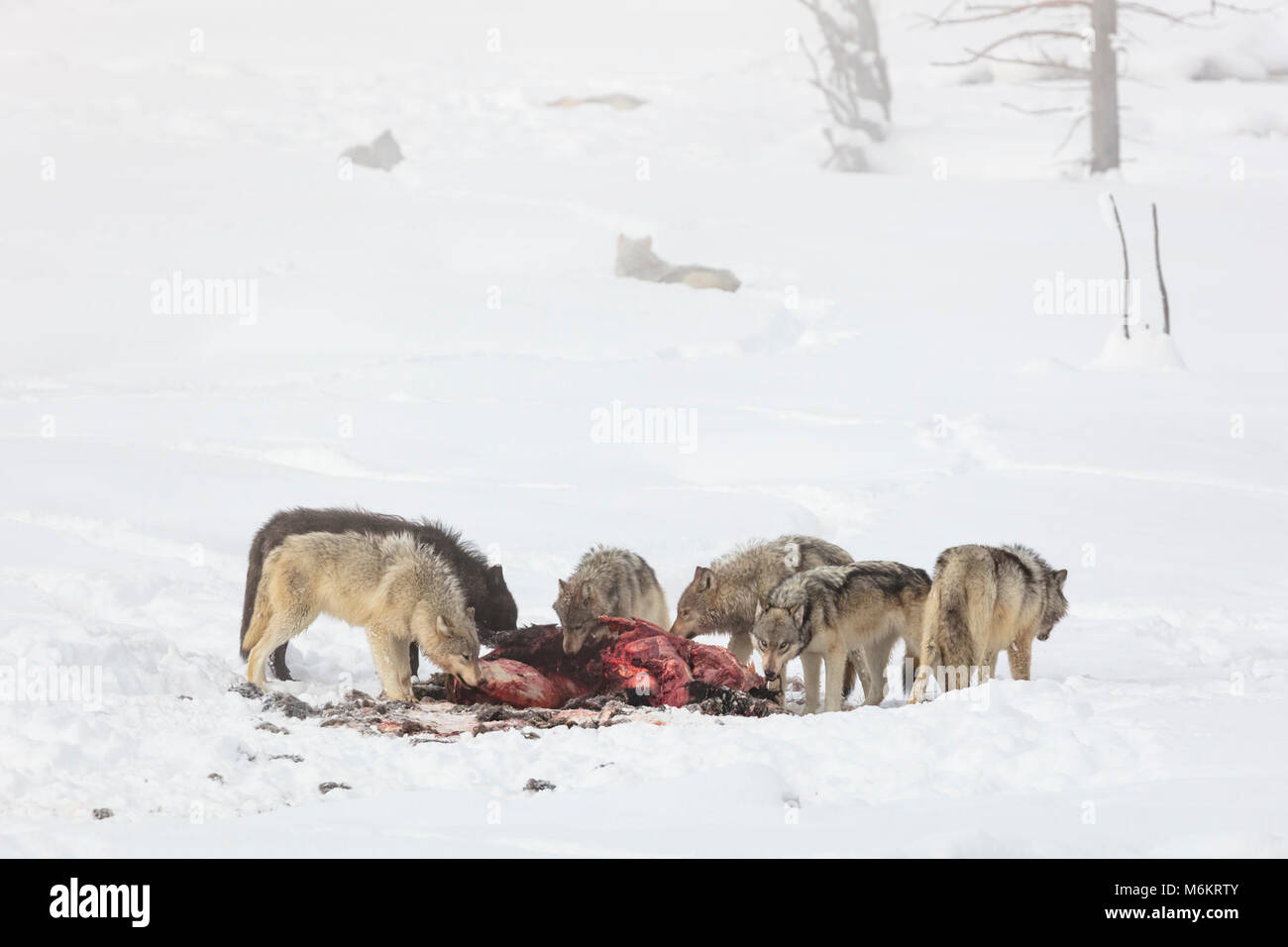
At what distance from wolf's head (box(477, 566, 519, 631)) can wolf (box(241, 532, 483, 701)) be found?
3.73ft

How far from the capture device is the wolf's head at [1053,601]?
9.23 metres

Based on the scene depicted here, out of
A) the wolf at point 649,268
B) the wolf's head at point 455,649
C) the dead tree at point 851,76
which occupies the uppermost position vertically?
the dead tree at point 851,76

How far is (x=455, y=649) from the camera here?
878cm

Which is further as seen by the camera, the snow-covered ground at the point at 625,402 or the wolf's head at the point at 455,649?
the wolf's head at the point at 455,649

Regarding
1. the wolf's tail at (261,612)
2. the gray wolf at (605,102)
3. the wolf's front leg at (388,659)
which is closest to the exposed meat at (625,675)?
the wolf's front leg at (388,659)

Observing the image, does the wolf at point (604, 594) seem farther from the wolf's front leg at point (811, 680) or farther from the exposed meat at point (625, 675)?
the wolf's front leg at point (811, 680)

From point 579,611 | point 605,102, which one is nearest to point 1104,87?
point 605,102

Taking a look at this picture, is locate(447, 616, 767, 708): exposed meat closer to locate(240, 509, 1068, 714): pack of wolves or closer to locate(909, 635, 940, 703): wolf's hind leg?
locate(240, 509, 1068, 714): pack of wolves

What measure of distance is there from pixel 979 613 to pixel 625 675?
2.20 m

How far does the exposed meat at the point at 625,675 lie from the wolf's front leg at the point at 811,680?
0.46 metres

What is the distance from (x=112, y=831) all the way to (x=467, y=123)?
35.9 meters

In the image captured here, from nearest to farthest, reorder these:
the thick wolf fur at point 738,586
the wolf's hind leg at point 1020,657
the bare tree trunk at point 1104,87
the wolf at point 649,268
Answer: the wolf's hind leg at point 1020,657, the thick wolf fur at point 738,586, the wolf at point 649,268, the bare tree trunk at point 1104,87

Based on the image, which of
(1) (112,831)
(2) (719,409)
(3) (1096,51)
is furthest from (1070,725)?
(3) (1096,51)
